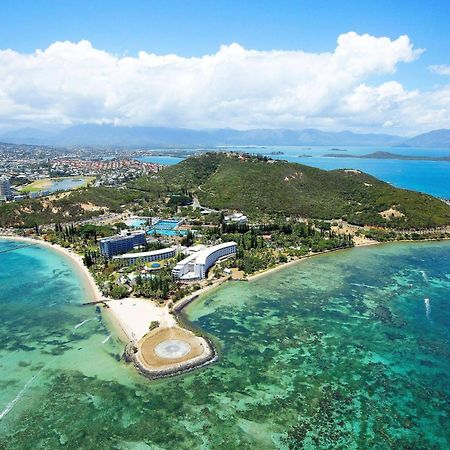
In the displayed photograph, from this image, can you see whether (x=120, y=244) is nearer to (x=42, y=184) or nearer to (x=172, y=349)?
(x=172, y=349)

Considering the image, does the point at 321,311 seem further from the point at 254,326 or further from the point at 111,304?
the point at 111,304

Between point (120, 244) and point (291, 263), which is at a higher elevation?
point (120, 244)

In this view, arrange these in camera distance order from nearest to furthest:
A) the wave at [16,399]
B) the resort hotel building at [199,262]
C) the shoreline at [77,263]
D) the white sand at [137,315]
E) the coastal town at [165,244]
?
the wave at [16,399] → the coastal town at [165,244] → the white sand at [137,315] → the shoreline at [77,263] → the resort hotel building at [199,262]

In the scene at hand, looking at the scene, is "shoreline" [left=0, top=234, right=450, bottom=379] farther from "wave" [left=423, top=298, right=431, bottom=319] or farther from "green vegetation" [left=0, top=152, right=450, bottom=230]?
"green vegetation" [left=0, top=152, right=450, bottom=230]

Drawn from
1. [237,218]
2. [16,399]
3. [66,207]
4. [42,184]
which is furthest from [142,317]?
[42,184]

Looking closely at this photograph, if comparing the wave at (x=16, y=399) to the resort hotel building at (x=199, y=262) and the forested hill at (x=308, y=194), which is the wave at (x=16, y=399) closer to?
the resort hotel building at (x=199, y=262)

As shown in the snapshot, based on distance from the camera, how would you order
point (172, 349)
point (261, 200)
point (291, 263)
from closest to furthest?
1. point (172, 349)
2. point (291, 263)
3. point (261, 200)

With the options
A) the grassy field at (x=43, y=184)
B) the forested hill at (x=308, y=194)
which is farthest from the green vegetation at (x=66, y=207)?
the grassy field at (x=43, y=184)

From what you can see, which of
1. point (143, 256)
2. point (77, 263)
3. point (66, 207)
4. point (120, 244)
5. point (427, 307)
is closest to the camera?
point (427, 307)
